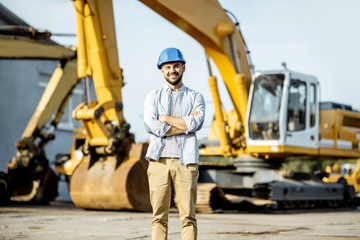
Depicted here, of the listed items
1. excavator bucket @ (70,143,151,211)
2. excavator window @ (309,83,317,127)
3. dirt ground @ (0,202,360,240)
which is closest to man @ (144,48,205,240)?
dirt ground @ (0,202,360,240)

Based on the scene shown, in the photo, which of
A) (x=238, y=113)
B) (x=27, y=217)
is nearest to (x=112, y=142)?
(x=27, y=217)

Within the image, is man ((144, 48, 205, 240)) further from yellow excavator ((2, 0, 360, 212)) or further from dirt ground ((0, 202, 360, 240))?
yellow excavator ((2, 0, 360, 212))

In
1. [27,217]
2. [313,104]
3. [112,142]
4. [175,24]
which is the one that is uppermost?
[175,24]

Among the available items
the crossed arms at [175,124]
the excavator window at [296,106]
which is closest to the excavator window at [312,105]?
the excavator window at [296,106]

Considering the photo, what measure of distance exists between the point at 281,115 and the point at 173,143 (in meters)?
8.64

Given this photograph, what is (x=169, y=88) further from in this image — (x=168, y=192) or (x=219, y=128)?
(x=219, y=128)

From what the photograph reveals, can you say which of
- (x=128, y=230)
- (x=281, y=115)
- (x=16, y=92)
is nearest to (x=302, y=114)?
(x=281, y=115)

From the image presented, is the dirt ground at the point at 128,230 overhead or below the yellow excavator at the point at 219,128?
below

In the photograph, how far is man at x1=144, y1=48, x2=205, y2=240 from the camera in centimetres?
418

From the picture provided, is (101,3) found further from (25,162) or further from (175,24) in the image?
(25,162)

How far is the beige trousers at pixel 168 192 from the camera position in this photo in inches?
164

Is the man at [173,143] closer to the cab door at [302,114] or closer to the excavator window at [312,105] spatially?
the cab door at [302,114]

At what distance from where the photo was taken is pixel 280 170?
545 inches

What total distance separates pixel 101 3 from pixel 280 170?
19.0 feet
